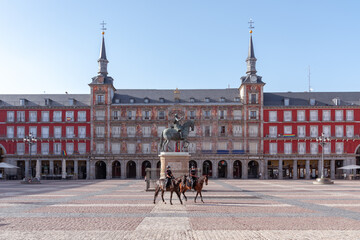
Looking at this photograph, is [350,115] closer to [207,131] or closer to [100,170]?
[207,131]

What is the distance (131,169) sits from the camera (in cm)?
7044

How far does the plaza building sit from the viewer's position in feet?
219

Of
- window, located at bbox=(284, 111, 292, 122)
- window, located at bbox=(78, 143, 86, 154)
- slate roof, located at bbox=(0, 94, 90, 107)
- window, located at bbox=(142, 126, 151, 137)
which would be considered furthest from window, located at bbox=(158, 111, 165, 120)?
window, located at bbox=(284, 111, 292, 122)

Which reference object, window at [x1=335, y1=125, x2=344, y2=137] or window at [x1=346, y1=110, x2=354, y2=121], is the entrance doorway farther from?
window at [x1=346, y1=110, x2=354, y2=121]

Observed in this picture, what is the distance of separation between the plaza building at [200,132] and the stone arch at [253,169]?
19 cm

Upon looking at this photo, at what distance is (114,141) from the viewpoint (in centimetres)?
6819

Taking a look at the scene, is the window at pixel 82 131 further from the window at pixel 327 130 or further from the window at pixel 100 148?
the window at pixel 327 130

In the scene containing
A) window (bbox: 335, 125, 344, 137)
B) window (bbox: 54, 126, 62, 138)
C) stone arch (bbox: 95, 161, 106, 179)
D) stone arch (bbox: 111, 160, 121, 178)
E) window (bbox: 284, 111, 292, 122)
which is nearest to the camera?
window (bbox: 335, 125, 344, 137)

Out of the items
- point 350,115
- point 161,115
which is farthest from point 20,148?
point 350,115

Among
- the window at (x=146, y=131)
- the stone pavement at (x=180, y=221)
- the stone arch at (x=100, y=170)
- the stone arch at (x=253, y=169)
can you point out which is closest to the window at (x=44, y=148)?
the stone arch at (x=100, y=170)

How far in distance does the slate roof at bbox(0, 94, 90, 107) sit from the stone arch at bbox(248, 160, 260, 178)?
108 ft

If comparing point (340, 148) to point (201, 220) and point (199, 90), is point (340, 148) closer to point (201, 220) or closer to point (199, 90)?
point (199, 90)

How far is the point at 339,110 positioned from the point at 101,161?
45509mm

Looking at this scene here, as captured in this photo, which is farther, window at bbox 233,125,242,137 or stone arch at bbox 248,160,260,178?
stone arch at bbox 248,160,260,178
